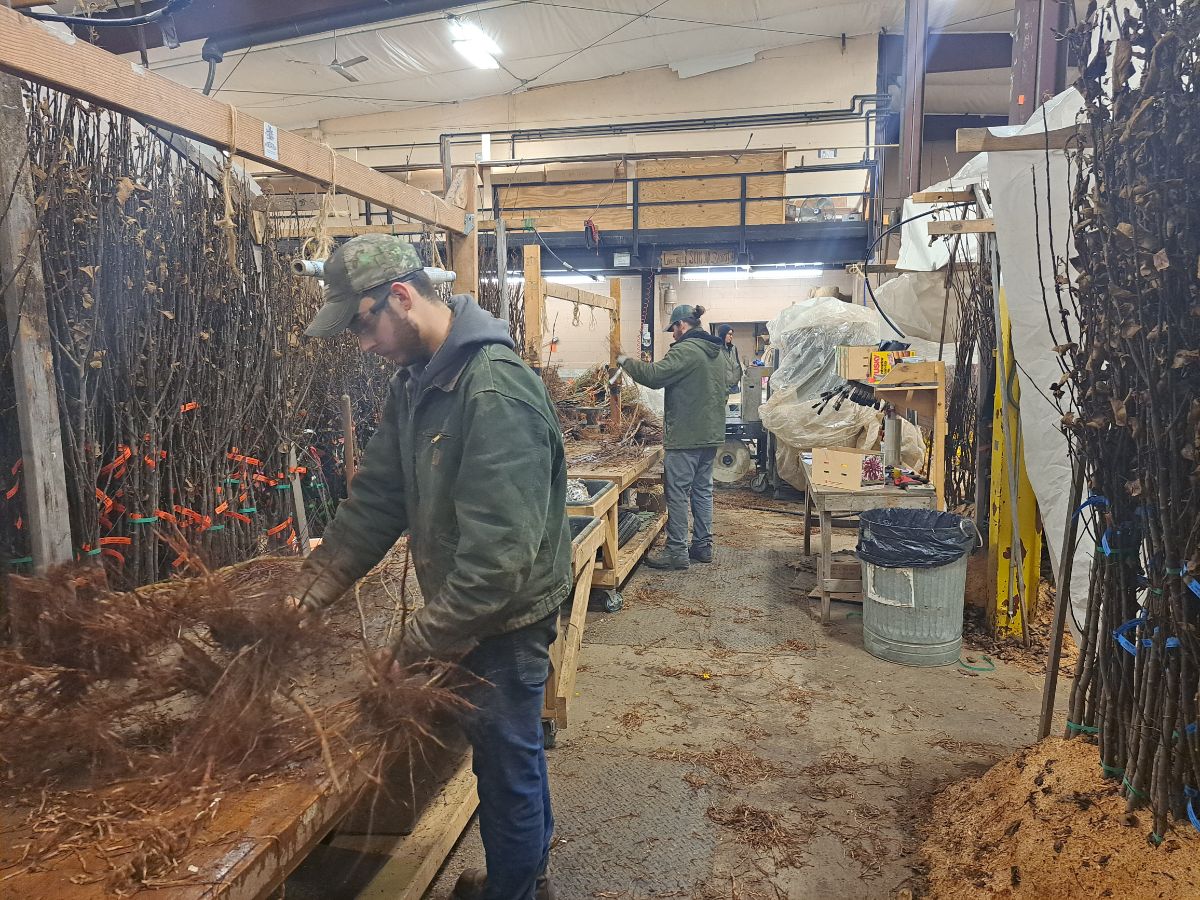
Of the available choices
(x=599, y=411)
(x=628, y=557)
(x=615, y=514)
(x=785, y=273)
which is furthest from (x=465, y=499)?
(x=785, y=273)

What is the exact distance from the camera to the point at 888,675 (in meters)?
4.00

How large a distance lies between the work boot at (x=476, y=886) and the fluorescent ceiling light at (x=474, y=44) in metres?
10.9

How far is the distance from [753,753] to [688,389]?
313 cm

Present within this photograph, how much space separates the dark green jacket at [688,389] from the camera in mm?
5824

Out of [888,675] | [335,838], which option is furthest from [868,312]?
[335,838]

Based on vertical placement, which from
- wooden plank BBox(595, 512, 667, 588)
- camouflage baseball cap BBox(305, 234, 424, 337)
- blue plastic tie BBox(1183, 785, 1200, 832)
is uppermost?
camouflage baseball cap BBox(305, 234, 424, 337)

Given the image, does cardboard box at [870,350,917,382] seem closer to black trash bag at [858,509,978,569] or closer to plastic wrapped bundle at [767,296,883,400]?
black trash bag at [858,509,978,569]

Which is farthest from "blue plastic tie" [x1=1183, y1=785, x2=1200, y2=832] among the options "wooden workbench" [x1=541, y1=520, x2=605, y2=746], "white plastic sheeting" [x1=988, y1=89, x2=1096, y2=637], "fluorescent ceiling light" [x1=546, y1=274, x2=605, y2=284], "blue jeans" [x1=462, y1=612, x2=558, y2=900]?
"fluorescent ceiling light" [x1=546, y1=274, x2=605, y2=284]

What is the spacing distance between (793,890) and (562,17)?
11.5 metres

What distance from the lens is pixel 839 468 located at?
4.75 meters

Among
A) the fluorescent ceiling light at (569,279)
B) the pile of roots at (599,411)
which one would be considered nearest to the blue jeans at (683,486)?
the pile of roots at (599,411)

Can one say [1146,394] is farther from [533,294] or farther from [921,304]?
[533,294]

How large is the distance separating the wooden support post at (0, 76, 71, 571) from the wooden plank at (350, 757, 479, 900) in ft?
4.09

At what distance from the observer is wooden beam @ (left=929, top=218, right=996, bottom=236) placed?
3615 millimetres
